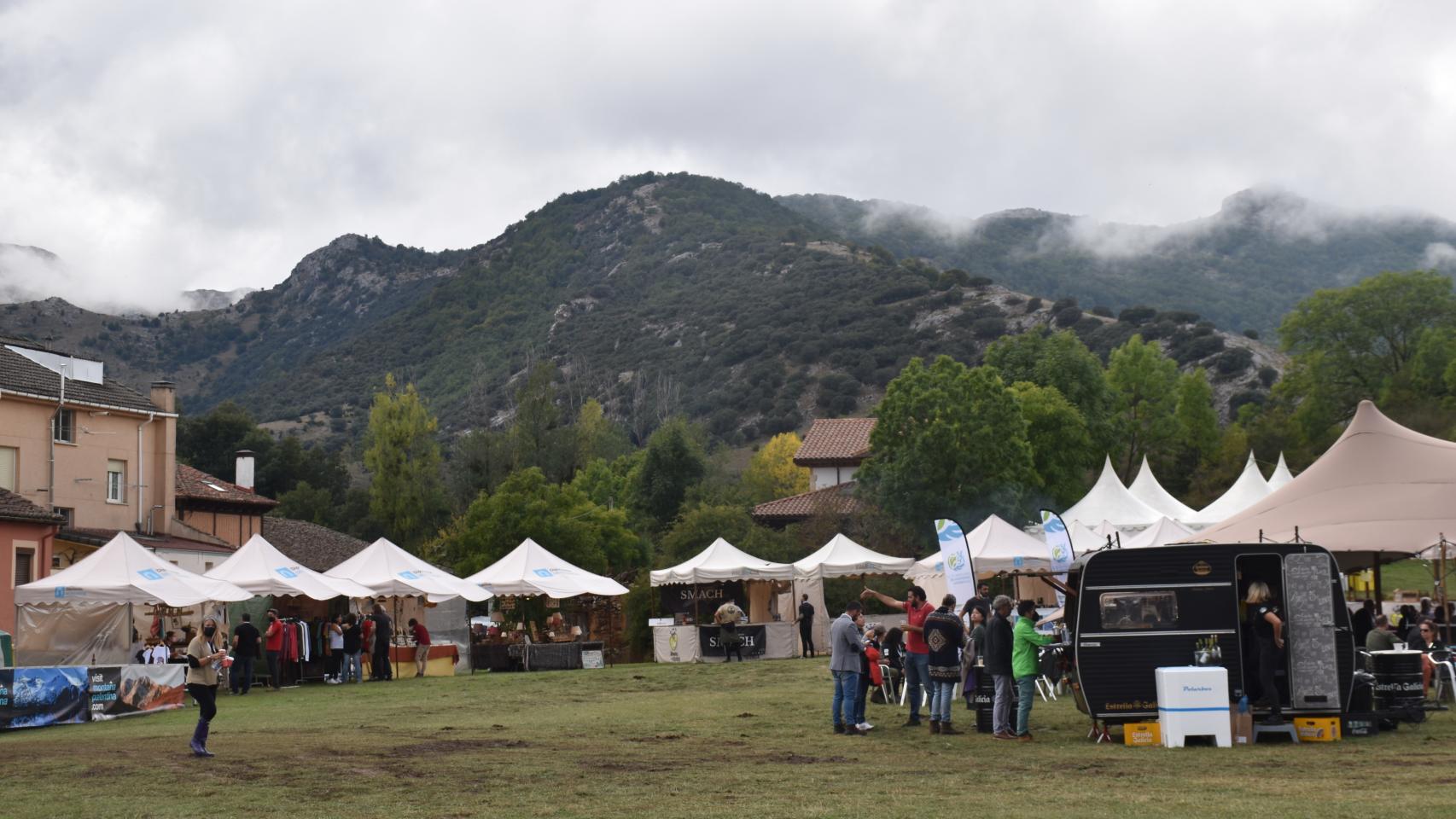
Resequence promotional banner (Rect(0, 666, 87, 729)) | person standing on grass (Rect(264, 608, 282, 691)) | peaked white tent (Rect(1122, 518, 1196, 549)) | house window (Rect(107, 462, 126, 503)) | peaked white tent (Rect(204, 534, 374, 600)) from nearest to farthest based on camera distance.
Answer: promotional banner (Rect(0, 666, 87, 729)), person standing on grass (Rect(264, 608, 282, 691)), peaked white tent (Rect(204, 534, 374, 600)), peaked white tent (Rect(1122, 518, 1196, 549)), house window (Rect(107, 462, 126, 503))

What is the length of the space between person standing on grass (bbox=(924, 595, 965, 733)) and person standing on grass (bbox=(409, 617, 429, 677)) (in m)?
21.2

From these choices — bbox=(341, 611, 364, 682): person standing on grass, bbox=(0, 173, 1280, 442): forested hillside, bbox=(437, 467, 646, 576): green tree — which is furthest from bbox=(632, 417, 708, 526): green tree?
bbox=(341, 611, 364, 682): person standing on grass

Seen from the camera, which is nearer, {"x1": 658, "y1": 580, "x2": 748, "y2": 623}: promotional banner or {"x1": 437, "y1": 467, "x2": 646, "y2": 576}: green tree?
{"x1": 658, "y1": 580, "x2": 748, "y2": 623}: promotional banner

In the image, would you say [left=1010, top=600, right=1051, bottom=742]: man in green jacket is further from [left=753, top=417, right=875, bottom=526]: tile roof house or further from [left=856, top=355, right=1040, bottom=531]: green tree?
[left=753, top=417, right=875, bottom=526]: tile roof house

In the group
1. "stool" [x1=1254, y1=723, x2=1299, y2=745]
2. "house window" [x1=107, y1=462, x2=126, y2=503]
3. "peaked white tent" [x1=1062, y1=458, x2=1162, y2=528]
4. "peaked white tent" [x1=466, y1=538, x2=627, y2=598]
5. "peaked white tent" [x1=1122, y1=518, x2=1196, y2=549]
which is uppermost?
"house window" [x1=107, y1=462, x2=126, y2=503]

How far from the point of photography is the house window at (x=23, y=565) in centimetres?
3397

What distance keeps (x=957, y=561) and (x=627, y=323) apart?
367 feet

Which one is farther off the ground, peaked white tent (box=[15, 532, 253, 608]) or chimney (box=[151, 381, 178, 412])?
chimney (box=[151, 381, 178, 412])

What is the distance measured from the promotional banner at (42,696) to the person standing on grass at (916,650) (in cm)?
1264

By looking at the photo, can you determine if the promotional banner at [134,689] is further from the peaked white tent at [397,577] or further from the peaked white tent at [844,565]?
the peaked white tent at [844,565]

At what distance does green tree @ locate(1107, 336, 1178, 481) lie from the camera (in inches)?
2938

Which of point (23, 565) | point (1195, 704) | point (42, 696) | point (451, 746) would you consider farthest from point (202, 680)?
point (23, 565)

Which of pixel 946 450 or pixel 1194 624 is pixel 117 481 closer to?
pixel 946 450

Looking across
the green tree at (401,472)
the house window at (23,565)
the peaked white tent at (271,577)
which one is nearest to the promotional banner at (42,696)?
the peaked white tent at (271,577)
